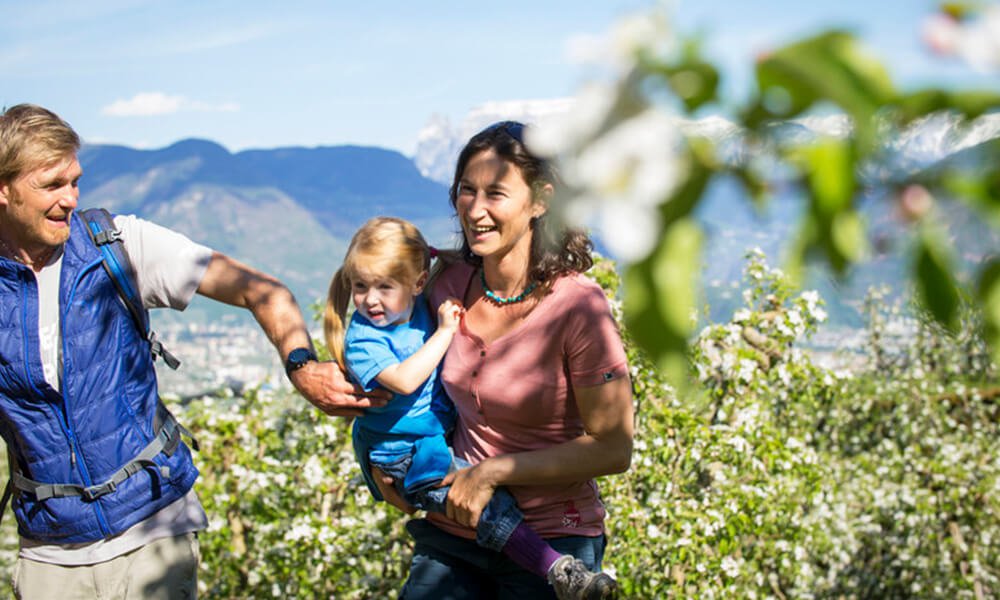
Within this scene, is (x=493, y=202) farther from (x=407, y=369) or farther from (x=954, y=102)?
(x=954, y=102)

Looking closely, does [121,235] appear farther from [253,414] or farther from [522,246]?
[253,414]

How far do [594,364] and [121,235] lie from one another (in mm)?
1217

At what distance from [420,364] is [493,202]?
42 centimetres

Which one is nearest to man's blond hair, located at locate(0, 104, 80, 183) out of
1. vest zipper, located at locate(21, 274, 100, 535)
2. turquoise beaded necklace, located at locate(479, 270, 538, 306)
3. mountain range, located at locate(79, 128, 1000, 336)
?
vest zipper, located at locate(21, 274, 100, 535)

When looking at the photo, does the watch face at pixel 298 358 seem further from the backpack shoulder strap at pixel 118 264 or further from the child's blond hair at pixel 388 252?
the backpack shoulder strap at pixel 118 264

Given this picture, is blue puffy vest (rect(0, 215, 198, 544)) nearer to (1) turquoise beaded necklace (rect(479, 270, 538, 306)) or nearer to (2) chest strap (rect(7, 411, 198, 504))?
(2) chest strap (rect(7, 411, 198, 504))

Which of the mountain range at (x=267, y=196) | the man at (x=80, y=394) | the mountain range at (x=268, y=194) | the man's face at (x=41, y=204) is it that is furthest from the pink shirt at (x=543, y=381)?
the mountain range at (x=268, y=194)

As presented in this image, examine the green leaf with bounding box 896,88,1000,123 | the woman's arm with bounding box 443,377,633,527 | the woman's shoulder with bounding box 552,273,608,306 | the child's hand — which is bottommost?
the woman's arm with bounding box 443,377,633,527

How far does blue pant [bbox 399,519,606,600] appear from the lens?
247 centimetres

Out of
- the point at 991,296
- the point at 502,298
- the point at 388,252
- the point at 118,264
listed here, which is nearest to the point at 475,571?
the point at 502,298

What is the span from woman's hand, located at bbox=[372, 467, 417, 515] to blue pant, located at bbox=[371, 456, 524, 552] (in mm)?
67

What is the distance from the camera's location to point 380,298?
2514 mm

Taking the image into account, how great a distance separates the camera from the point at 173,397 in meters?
5.36

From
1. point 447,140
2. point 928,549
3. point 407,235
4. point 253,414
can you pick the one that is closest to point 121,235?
point 407,235
